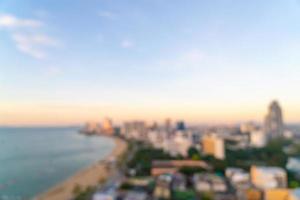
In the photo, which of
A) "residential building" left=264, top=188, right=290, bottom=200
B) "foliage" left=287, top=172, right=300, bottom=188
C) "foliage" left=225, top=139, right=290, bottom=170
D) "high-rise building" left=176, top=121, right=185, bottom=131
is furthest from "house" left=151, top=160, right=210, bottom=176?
"high-rise building" left=176, top=121, right=185, bottom=131

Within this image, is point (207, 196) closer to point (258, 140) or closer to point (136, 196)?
point (136, 196)

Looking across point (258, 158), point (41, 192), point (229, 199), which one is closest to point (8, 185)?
point (41, 192)

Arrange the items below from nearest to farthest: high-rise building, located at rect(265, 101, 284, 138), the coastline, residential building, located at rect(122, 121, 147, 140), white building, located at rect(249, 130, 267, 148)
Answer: the coastline < white building, located at rect(249, 130, 267, 148) < high-rise building, located at rect(265, 101, 284, 138) < residential building, located at rect(122, 121, 147, 140)

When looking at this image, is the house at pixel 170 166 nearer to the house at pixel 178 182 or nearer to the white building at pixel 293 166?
the house at pixel 178 182

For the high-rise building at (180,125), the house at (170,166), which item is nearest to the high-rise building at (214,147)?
the house at (170,166)

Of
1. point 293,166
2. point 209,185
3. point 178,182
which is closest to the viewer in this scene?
point 209,185

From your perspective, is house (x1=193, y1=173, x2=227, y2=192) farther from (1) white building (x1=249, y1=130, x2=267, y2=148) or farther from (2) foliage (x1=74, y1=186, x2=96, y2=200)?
(1) white building (x1=249, y1=130, x2=267, y2=148)

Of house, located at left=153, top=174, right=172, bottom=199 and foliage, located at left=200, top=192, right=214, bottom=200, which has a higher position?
house, located at left=153, top=174, right=172, bottom=199

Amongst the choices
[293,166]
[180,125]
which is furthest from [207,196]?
[180,125]
